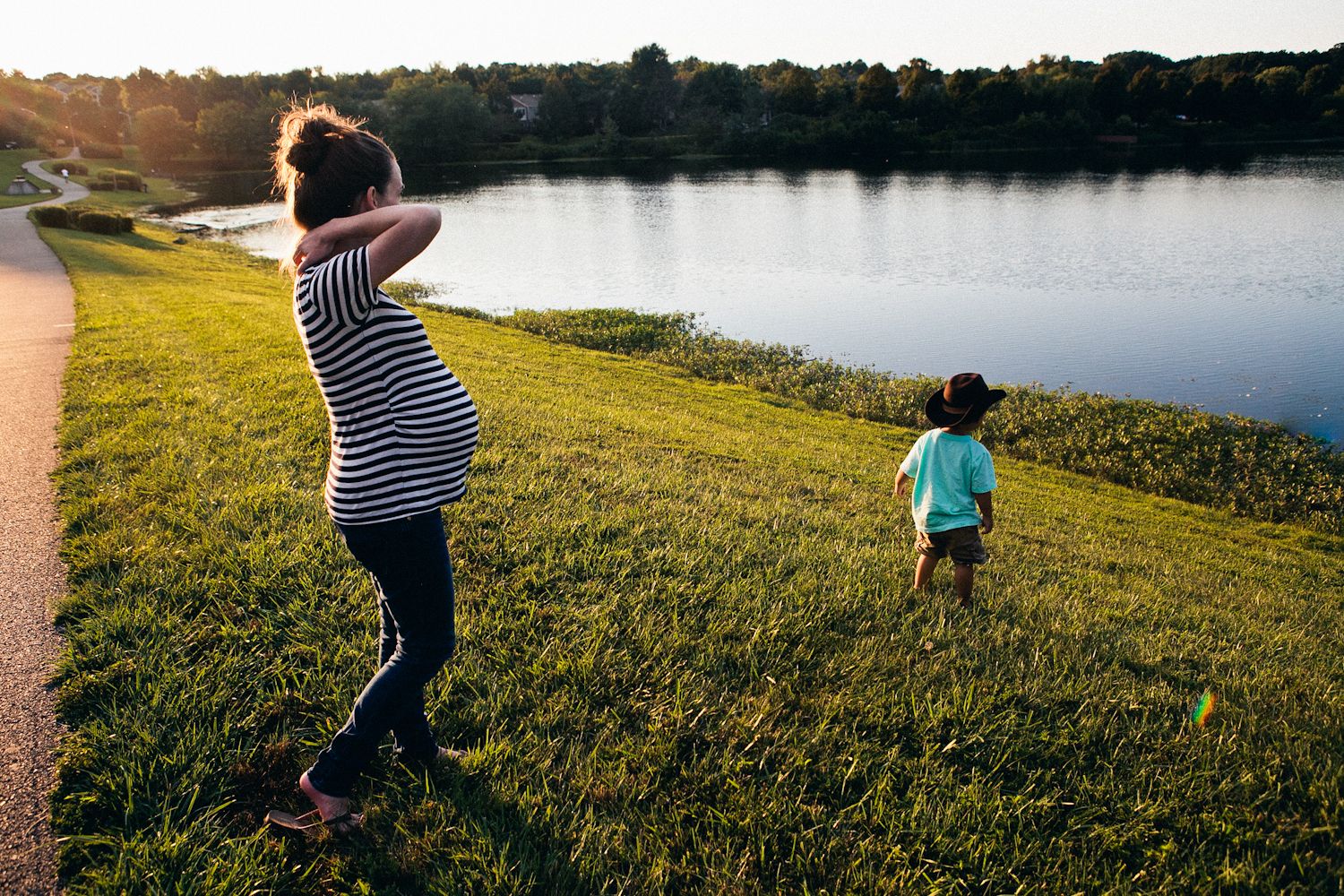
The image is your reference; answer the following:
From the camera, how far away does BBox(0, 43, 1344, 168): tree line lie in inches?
3273

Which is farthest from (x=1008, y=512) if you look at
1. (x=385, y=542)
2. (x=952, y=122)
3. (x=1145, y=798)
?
(x=952, y=122)

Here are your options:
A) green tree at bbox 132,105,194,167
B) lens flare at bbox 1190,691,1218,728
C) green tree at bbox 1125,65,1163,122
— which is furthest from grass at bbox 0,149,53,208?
green tree at bbox 1125,65,1163,122

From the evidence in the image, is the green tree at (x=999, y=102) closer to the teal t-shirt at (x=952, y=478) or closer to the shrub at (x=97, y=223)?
the shrub at (x=97, y=223)

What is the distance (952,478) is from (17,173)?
229 ft

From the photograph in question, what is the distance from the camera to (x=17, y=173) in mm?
52719

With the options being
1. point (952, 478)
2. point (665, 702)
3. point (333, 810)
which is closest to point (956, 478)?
point (952, 478)

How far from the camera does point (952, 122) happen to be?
88.7 metres

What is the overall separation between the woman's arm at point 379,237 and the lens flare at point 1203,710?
3750mm

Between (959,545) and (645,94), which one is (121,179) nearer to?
(645,94)

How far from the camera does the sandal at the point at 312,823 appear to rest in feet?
8.29

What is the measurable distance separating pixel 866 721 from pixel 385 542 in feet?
6.92

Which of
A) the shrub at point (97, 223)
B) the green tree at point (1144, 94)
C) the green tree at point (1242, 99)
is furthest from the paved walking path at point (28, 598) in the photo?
the green tree at point (1242, 99)

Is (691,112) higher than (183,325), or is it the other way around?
(691,112)

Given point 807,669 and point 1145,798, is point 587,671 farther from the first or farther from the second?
point 1145,798
